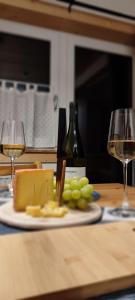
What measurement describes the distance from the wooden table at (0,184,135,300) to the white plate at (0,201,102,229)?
0.08ft

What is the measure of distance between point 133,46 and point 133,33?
24 centimetres

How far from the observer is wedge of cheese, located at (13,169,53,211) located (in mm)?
533

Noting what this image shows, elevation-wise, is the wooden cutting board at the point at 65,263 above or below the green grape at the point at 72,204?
below

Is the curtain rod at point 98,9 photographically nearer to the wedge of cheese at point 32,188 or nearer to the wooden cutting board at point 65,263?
the wedge of cheese at point 32,188

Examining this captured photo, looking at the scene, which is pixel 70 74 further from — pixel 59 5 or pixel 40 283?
pixel 40 283

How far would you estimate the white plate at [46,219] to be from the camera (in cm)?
46

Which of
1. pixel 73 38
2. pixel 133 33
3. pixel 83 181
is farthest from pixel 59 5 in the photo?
pixel 83 181

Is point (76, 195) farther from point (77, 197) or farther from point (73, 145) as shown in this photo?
point (73, 145)

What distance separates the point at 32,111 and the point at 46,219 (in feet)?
6.82

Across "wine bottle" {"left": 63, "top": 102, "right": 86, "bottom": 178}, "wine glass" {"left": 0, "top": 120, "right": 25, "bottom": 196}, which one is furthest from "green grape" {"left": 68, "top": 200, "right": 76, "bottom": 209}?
"wine bottle" {"left": 63, "top": 102, "right": 86, "bottom": 178}

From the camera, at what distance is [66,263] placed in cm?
32

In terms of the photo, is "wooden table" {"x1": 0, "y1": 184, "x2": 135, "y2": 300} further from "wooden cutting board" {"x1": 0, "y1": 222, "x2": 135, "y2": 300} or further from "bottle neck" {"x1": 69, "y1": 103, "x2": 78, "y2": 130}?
"bottle neck" {"x1": 69, "y1": 103, "x2": 78, "y2": 130}

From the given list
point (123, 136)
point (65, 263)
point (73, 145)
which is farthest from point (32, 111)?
point (65, 263)

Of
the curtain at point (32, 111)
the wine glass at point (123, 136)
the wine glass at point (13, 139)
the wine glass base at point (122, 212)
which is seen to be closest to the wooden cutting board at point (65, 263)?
the wine glass base at point (122, 212)
